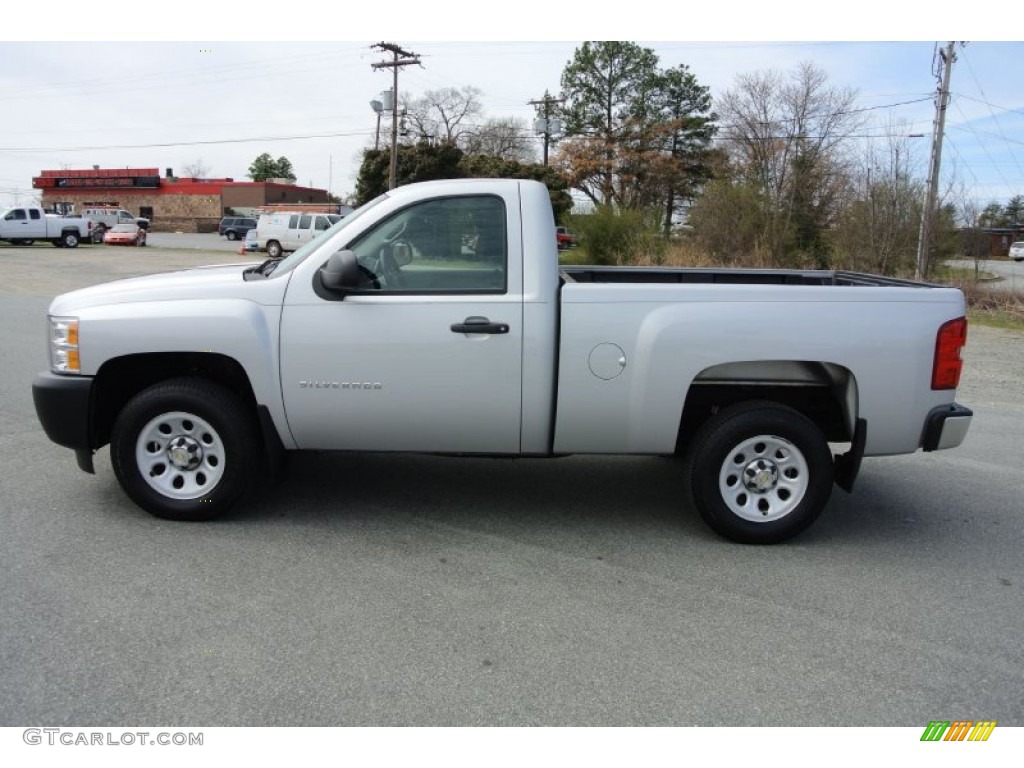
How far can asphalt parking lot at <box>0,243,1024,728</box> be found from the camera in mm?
3252

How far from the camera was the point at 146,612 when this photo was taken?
12.7 feet

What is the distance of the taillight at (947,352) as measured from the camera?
15.4 ft

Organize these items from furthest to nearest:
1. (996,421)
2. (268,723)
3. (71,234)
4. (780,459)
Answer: (71,234) < (996,421) < (780,459) < (268,723)

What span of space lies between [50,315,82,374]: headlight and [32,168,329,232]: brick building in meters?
73.7

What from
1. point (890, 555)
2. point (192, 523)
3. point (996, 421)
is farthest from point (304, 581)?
point (996, 421)

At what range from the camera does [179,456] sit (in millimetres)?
4961

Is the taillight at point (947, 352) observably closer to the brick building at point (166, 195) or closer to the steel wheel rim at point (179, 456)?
the steel wheel rim at point (179, 456)

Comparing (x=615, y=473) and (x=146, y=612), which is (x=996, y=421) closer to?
(x=615, y=473)

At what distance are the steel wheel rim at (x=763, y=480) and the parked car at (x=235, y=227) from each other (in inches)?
2337

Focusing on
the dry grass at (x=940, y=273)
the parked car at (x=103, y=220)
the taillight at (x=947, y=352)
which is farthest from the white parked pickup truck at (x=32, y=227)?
the taillight at (x=947, y=352)

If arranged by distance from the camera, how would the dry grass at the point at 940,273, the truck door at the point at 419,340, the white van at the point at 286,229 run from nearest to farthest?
the truck door at the point at 419,340
the dry grass at the point at 940,273
the white van at the point at 286,229

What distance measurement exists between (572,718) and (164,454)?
2991mm

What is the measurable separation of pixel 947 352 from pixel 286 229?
117ft
